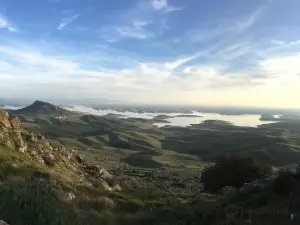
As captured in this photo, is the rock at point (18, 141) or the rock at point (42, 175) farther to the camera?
the rock at point (18, 141)

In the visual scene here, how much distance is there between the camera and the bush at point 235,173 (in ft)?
163

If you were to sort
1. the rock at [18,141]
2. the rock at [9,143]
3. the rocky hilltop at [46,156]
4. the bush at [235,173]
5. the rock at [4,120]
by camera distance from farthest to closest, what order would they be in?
1. the bush at [235,173]
2. the rock at [4,120]
3. the rock at [18,141]
4. the rocky hilltop at [46,156]
5. the rock at [9,143]

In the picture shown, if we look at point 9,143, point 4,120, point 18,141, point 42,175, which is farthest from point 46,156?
point 42,175

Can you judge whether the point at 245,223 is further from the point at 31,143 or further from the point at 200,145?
the point at 200,145

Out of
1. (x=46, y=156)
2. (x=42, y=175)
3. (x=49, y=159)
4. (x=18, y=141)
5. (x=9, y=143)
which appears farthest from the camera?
(x=46, y=156)

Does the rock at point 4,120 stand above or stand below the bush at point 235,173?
above

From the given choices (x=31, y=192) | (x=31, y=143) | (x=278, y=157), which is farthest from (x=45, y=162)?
(x=278, y=157)

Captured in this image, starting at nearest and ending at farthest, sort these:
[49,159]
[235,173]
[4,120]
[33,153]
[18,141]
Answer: [33,153] → [18,141] → [49,159] → [4,120] → [235,173]

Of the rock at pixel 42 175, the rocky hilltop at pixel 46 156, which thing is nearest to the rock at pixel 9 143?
the rocky hilltop at pixel 46 156

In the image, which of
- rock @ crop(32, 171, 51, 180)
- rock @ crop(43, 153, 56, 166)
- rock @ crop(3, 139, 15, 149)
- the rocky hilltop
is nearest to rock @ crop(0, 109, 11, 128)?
the rocky hilltop

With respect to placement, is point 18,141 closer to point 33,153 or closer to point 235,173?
point 33,153

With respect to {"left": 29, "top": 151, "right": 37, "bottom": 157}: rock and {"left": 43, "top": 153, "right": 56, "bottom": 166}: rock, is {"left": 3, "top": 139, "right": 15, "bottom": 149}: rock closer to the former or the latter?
{"left": 29, "top": 151, "right": 37, "bottom": 157}: rock

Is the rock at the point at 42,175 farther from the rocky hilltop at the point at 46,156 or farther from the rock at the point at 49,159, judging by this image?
the rock at the point at 49,159

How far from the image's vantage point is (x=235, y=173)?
166ft
